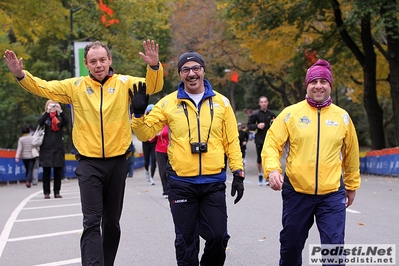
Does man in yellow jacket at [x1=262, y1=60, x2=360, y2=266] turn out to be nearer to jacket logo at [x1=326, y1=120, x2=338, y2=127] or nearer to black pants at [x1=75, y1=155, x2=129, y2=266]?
jacket logo at [x1=326, y1=120, x2=338, y2=127]

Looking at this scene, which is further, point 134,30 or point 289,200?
point 134,30

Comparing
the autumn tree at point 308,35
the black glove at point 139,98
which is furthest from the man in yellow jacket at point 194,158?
the autumn tree at point 308,35

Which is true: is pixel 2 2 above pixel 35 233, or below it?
above

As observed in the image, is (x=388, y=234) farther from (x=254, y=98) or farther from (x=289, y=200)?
(x=254, y=98)

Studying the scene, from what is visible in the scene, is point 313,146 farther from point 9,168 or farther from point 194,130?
point 9,168

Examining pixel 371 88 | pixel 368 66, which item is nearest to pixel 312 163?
pixel 368 66

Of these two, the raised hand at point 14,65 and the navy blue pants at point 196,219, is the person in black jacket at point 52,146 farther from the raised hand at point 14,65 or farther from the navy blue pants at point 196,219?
the navy blue pants at point 196,219

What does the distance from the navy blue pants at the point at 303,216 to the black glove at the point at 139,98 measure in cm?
135

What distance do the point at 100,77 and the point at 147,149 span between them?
34.7ft

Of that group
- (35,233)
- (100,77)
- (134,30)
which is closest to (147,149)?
(35,233)

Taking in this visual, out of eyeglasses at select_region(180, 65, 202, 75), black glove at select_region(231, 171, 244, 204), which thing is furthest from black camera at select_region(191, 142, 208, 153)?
eyeglasses at select_region(180, 65, 202, 75)

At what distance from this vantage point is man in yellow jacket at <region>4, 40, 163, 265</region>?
5406 millimetres

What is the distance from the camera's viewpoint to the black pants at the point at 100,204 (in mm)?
5375

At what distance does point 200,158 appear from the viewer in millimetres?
5250
